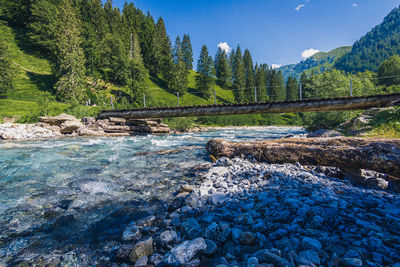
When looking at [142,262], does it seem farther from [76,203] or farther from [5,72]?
[5,72]

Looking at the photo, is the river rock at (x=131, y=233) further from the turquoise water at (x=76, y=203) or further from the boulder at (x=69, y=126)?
the boulder at (x=69, y=126)

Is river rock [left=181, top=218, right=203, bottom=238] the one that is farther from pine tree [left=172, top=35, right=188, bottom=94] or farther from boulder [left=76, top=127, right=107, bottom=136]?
pine tree [left=172, top=35, right=188, bottom=94]

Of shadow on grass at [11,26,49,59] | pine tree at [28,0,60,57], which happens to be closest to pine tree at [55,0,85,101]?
pine tree at [28,0,60,57]

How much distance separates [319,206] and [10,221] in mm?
4712

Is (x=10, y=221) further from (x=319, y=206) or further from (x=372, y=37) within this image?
(x=372, y=37)

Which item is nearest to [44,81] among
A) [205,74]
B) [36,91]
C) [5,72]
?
[36,91]

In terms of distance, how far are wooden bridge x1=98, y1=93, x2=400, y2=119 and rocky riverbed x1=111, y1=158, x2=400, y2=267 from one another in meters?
12.9

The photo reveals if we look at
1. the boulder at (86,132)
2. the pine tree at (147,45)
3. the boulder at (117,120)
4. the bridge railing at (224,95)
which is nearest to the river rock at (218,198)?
the bridge railing at (224,95)

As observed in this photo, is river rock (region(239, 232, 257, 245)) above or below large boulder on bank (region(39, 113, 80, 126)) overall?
below

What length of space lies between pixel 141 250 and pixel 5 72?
38847 millimetres

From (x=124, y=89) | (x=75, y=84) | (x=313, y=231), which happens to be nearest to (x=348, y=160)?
(x=313, y=231)

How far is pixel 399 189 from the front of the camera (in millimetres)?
2807

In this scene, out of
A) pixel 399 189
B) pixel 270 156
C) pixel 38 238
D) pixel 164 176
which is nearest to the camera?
pixel 38 238

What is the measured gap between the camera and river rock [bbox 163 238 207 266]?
154 cm
